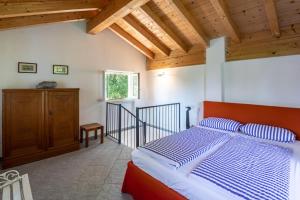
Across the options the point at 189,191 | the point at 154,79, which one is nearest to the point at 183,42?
the point at 154,79

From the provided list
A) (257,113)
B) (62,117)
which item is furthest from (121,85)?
(257,113)

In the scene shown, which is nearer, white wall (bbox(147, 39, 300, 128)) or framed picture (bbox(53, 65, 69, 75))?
white wall (bbox(147, 39, 300, 128))

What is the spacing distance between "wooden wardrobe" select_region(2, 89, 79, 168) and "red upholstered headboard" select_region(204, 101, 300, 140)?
9.68 feet

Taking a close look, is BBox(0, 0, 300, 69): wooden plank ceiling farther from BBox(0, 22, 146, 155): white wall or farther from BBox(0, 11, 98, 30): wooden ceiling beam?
BBox(0, 22, 146, 155): white wall

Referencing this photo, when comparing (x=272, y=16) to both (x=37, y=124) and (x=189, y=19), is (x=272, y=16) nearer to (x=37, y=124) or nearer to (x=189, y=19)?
(x=189, y=19)

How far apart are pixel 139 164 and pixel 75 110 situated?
216 centimetres

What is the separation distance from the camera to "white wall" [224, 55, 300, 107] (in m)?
2.99

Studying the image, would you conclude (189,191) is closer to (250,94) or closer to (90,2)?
(250,94)

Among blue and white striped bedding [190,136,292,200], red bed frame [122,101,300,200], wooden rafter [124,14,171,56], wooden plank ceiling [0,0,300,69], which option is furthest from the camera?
wooden rafter [124,14,171,56]

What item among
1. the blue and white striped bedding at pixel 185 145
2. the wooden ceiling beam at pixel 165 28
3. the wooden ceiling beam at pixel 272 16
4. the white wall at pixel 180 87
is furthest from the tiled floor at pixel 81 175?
the wooden ceiling beam at pixel 272 16

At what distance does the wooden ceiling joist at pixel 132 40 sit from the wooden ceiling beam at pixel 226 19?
2.43 meters

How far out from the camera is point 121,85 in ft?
17.3

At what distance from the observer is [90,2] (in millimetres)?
3207

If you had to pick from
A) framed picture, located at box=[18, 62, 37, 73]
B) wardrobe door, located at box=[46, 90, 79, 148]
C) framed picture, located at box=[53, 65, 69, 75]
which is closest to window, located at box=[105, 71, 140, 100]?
framed picture, located at box=[53, 65, 69, 75]
